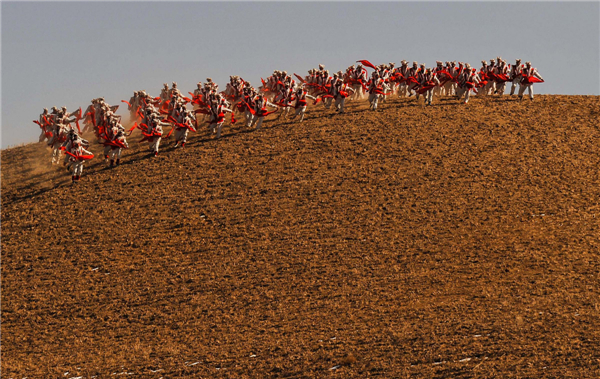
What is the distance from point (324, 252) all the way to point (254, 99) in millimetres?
12935

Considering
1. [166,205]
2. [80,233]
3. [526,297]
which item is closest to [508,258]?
[526,297]

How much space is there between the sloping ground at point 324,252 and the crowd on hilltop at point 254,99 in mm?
1183

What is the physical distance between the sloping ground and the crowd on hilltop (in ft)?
3.88

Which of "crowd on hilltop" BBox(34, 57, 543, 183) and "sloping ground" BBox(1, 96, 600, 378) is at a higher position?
"crowd on hilltop" BBox(34, 57, 543, 183)

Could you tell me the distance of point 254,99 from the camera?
1364 inches

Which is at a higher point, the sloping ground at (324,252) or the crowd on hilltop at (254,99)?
the crowd on hilltop at (254,99)

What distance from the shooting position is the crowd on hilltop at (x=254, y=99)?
32.6 metres

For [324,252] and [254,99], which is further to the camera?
[254,99]

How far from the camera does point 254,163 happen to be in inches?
1235

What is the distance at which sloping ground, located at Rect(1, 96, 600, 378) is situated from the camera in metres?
19.1

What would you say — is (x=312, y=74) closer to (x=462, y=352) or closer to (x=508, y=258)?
(x=508, y=258)

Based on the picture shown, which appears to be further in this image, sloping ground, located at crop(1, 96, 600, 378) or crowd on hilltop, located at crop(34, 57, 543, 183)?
crowd on hilltop, located at crop(34, 57, 543, 183)

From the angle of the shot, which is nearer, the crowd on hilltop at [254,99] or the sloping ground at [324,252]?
the sloping ground at [324,252]

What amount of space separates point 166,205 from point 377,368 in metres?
14.3
